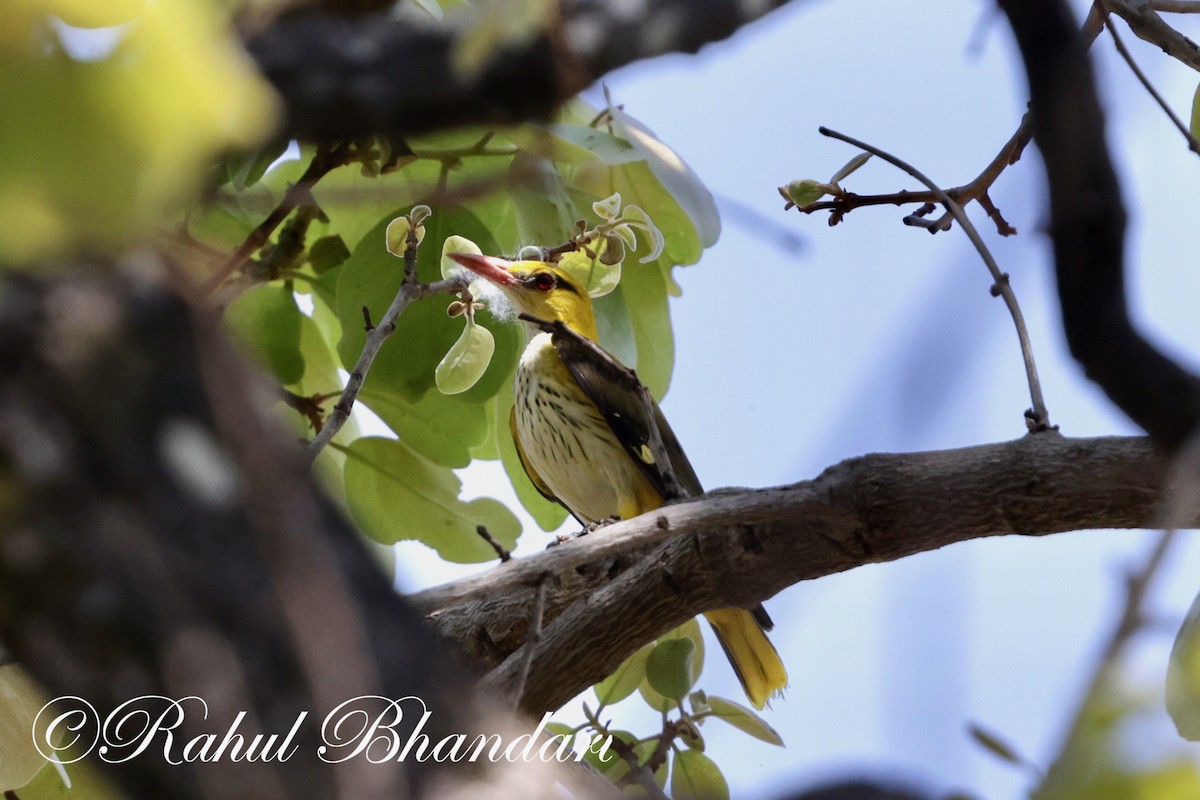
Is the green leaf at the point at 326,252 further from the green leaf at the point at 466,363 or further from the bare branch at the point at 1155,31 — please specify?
the bare branch at the point at 1155,31

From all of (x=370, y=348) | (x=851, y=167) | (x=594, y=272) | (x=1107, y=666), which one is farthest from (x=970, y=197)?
(x=1107, y=666)

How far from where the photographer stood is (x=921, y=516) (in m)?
1.49

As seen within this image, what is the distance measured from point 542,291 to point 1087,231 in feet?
8.72

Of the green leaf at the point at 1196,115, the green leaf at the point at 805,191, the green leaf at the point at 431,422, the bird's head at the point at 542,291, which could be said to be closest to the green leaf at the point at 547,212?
the green leaf at the point at 431,422

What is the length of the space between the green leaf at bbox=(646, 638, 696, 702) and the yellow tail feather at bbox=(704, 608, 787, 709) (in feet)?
2.50

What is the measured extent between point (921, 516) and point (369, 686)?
3.17 feet

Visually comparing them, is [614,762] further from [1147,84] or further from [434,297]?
[1147,84]

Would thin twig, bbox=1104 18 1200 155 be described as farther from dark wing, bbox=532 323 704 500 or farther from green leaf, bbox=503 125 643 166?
dark wing, bbox=532 323 704 500

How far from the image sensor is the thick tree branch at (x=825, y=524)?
140cm

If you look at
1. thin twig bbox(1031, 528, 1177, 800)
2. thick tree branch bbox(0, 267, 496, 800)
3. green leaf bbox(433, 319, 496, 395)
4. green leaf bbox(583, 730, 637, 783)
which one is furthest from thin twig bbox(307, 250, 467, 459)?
thin twig bbox(1031, 528, 1177, 800)

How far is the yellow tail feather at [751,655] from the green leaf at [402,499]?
70cm

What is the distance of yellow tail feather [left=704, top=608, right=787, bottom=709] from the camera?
8.71 ft

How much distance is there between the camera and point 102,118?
48cm

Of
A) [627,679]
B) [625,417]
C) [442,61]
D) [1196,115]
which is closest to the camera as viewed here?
[442,61]
